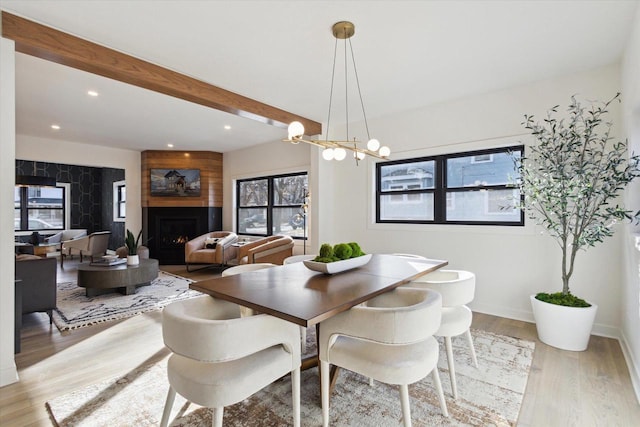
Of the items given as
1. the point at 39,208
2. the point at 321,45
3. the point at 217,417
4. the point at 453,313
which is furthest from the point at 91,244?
the point at 453,313

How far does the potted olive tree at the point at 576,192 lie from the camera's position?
2658 mm

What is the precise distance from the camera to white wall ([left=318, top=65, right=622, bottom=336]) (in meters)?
3.05

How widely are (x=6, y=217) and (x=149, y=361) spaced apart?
4.84ft

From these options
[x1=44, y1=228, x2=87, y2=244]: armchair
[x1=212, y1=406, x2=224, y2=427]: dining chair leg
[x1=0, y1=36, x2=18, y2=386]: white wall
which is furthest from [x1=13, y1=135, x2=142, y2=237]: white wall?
[x1=212, y1=406, x2=224, y2=427]: dining chair leg

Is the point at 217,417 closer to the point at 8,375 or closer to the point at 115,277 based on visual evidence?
the point at 8,375

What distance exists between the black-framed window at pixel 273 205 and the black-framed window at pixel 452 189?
1.73 meters

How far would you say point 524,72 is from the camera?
10.4ft

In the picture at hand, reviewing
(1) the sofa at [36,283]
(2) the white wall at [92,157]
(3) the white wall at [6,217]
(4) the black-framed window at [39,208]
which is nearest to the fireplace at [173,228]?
(2) the white wall at [92,157]

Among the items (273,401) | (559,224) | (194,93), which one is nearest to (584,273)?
(559,224)

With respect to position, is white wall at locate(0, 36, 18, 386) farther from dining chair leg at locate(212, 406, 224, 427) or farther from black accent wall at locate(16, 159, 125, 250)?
black accent wall at locate(16, 159, 125, 250)

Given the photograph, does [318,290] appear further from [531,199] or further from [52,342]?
[52,342]

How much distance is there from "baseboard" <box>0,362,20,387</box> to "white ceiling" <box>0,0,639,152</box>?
2554 millimetres

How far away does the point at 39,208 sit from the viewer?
8.41m

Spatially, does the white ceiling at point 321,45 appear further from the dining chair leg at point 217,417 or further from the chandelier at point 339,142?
the dining chair leg at point 217,417
